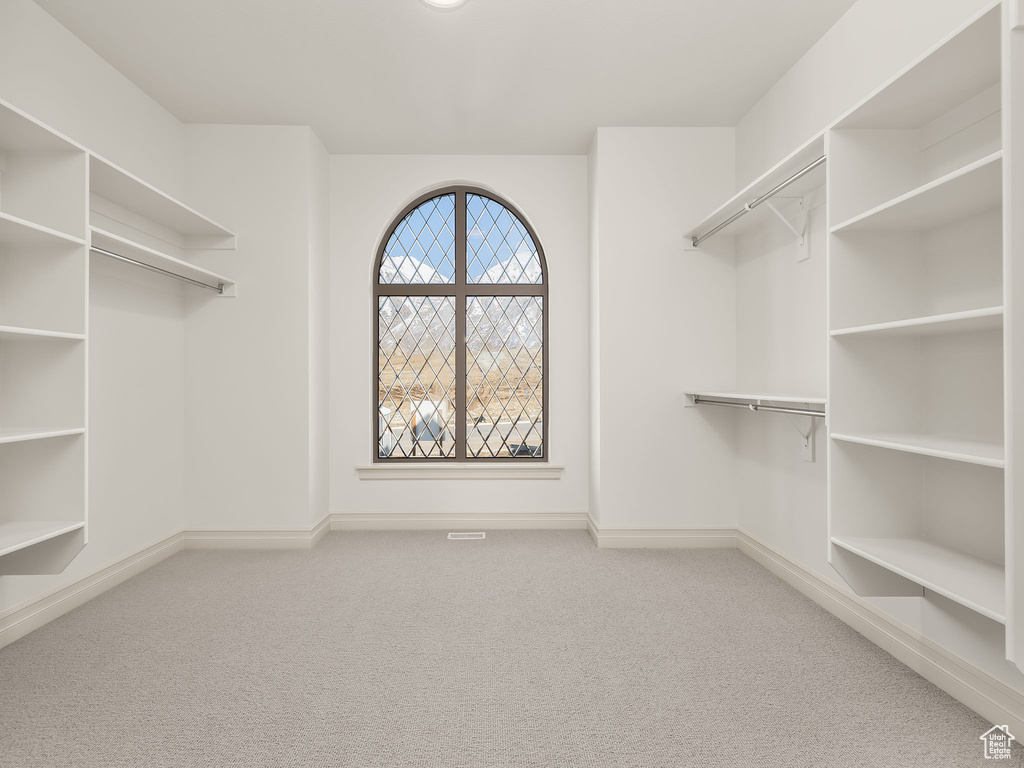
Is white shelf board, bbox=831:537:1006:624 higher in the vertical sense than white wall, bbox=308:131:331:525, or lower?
lower

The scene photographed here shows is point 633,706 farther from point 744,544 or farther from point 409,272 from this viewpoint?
point 409,272

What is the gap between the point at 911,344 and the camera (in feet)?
6.06

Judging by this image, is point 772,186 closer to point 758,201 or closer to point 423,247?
point 758,201

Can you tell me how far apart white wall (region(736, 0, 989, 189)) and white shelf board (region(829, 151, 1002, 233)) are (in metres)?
0.68

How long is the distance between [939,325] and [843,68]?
1.51 meters

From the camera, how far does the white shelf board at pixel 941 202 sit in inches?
52.9

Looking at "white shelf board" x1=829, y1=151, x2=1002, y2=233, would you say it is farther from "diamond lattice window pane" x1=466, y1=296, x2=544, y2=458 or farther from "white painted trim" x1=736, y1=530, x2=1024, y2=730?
"diamond lattice window pane" x1=466, y1=296, x2=544, y2=458

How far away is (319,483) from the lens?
3633 mm

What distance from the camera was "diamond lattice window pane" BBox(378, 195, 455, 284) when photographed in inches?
158

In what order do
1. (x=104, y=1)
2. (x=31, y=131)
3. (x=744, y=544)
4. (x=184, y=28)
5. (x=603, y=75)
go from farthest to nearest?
(x=744, y=544), (x=603, y=75), (x=184, y=28), (x=104, y=1), (x=31, y=131)

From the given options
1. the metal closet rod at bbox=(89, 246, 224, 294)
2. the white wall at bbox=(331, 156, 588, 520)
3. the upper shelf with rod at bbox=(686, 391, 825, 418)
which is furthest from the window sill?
the metal closet rod at bbox=(89, 246, 224, 294)

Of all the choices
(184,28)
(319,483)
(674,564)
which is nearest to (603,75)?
(184,28)

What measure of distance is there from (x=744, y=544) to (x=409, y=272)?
2.91 meters

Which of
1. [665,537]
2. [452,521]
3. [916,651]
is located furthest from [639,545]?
[916,651]
